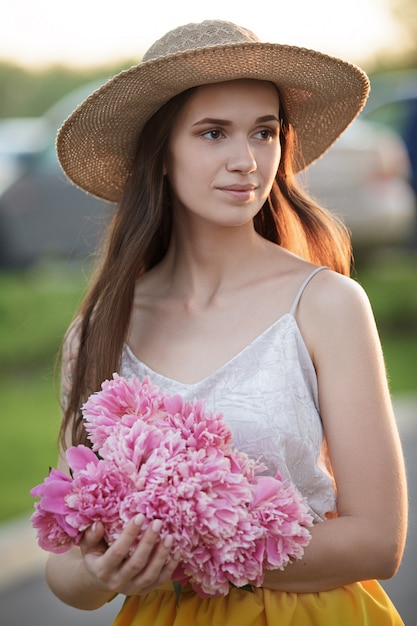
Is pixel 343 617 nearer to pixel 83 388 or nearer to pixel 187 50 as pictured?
pixel 83 388

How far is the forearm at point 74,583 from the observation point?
8.46 ft

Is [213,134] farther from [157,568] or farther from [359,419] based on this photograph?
[157,568]

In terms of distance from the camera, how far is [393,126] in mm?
14289

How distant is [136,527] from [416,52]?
19153mm

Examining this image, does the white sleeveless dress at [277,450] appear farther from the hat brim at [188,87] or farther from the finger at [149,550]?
the hat brim at [188,87]

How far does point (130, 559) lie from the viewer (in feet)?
7.16

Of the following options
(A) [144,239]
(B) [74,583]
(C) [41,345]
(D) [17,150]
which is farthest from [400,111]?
(B) [74,583]

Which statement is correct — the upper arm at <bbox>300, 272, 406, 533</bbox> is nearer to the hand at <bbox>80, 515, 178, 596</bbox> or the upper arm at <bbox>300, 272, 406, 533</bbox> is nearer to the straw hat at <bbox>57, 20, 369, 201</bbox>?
the hand at <bbox>80, 515, 178, 596</bbox>

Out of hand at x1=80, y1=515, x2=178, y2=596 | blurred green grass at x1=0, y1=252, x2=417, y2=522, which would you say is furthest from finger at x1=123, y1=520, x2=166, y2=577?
blurred green grass at x1=0, y1=252, x2=417, y2=522

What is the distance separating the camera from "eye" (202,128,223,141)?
8.95 ft

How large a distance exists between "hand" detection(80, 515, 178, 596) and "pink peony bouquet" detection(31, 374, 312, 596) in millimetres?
22

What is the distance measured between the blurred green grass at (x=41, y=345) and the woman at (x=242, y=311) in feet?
9.05

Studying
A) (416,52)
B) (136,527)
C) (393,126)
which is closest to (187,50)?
(136,527)

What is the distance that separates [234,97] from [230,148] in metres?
0.14
